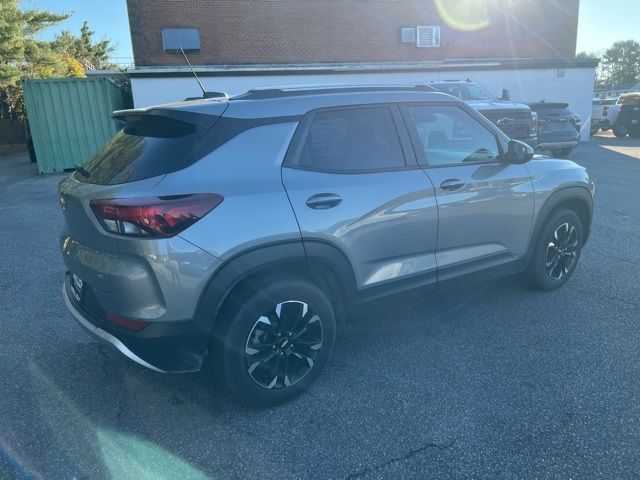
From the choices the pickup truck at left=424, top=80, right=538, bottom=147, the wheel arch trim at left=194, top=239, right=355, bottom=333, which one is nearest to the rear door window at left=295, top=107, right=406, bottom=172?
the wheel arch trim at left=194, top=239, right=355, bottom=333

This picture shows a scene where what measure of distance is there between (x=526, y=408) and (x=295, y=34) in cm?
2003

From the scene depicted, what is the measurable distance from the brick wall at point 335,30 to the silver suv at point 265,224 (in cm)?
1802

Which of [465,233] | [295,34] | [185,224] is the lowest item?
[465,233]

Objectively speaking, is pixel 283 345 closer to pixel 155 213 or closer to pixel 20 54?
pixel 155 213

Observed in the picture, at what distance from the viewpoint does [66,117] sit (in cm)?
1439

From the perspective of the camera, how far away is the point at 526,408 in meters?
2.87

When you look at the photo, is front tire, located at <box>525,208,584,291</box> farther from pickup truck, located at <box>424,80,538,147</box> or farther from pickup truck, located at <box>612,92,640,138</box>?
pickup truck, located at <box>612,92,640,138</box>

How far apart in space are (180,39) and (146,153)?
18.7 meters

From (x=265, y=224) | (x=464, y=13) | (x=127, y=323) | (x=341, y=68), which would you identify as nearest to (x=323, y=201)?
(x=265, y=224)

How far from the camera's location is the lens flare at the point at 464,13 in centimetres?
2223

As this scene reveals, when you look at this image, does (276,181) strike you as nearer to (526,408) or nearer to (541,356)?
(526,408)

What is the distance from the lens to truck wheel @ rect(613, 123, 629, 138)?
2133cm

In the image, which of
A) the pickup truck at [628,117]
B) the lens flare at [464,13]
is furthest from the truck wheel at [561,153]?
the lens flare at [464,13]

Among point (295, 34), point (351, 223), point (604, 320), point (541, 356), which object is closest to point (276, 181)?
point (351, 223)
